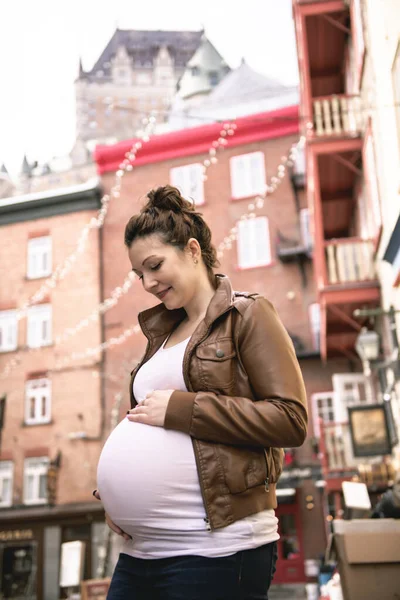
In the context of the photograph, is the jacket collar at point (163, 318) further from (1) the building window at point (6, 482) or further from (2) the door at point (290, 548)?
(1) the building window at point (6, 482)

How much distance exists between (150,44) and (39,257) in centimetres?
5376

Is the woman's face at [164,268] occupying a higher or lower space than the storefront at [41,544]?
higher

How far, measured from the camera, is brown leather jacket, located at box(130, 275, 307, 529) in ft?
6.01

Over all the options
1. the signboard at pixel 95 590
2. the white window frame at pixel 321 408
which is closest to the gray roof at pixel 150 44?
the white window frame at pixel 321 408

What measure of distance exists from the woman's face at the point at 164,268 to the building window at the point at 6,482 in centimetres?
2070

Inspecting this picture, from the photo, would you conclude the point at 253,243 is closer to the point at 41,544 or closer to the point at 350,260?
the point at 350,260

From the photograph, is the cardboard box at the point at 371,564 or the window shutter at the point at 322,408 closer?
the cardboard box at the point at 371,564

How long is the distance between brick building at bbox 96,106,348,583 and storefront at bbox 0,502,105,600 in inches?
145

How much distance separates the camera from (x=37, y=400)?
72.3ft

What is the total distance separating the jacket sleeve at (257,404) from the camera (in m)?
1.85

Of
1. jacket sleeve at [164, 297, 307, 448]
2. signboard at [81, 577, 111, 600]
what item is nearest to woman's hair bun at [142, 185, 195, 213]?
jacket sleeve at [164, 297, 307, 448]

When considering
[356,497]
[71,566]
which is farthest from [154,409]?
[71,566]

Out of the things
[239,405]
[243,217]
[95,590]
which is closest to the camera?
[239,405]

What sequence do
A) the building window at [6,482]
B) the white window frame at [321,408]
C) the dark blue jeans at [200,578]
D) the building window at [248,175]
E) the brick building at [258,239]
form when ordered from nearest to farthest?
the dark blue jeans at [200,578], the brick building at [258,239], the white window frame at [321,408], the building window at [6,482], the building window at [248,175]
